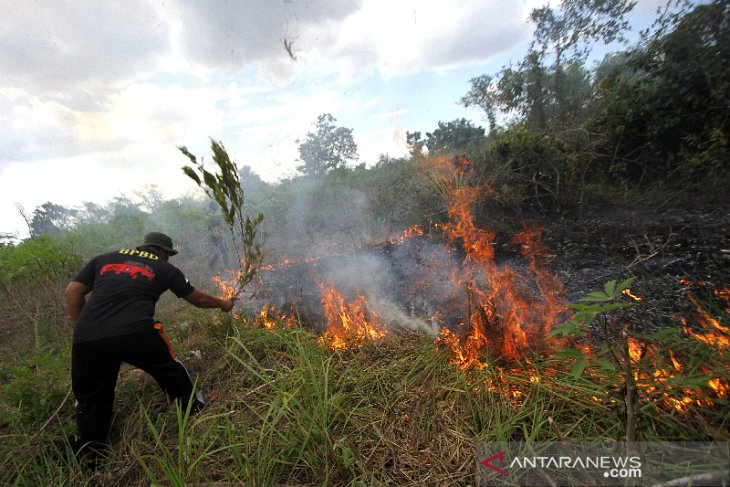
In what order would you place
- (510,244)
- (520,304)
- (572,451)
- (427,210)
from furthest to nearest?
(427,210) < (510,244) < (520,304) < (572,451)

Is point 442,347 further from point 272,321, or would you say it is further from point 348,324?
point 272,321

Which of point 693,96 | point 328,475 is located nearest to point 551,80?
point 693,96

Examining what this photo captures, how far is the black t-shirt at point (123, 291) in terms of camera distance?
2.45 meters

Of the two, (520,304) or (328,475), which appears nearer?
(328,475)

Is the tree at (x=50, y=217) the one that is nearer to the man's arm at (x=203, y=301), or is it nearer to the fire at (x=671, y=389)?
the man's arm at (x=203, y=301)

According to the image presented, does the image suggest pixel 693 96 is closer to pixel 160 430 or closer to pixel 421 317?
pixel 421 317

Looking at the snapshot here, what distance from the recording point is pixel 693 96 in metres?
6.49

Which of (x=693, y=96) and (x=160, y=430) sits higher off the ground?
(x=693, y=96)

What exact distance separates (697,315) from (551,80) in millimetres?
12948

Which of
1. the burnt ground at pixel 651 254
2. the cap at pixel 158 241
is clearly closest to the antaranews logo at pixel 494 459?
the burnt ground at pixel 651 254

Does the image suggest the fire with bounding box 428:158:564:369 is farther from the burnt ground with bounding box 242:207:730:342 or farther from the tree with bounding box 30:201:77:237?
the tree with bounding box 30:201:77:237

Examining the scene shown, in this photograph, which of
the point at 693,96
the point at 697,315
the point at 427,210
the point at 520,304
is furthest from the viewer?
the point at 427,210

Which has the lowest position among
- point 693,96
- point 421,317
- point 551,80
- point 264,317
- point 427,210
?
point 421,317

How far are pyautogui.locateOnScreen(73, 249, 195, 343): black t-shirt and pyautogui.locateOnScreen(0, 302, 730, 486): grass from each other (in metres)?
0.71
